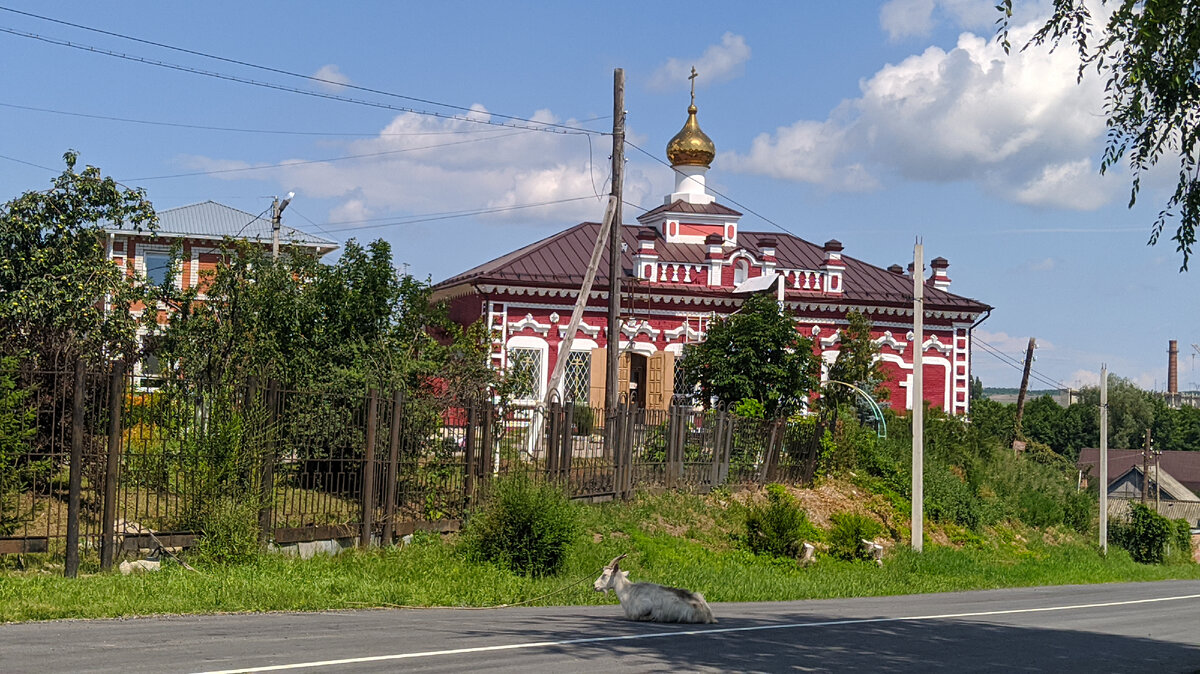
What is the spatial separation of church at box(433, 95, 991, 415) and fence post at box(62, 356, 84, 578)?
19.9m

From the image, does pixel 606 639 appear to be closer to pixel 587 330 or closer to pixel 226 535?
pixel 226 535

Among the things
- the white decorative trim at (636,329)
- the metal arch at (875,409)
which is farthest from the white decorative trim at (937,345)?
the white decorative trim at (636,329)

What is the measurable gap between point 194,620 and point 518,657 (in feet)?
11.1

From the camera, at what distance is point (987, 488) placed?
3164cm

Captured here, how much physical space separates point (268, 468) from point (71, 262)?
7.58 metres

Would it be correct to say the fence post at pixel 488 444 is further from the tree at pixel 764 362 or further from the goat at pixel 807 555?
the tree at pixel 764 362

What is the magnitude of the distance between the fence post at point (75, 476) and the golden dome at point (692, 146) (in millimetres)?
29030

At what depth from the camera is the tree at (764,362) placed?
29.4 m

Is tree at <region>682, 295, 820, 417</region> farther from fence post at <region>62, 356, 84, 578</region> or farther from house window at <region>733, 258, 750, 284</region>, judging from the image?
fence post at <region>62, 356, 84, 578</region>

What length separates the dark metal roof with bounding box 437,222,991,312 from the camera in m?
35.6

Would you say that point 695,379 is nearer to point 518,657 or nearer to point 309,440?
point 309,440

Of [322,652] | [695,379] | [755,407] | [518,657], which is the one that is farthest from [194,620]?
[695,379]

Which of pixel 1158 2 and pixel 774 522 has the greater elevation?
pixel 1158 2

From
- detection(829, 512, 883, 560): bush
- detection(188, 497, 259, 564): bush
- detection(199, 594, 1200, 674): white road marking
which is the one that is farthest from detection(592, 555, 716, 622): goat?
detection(829, 512, 883, 560): bush
